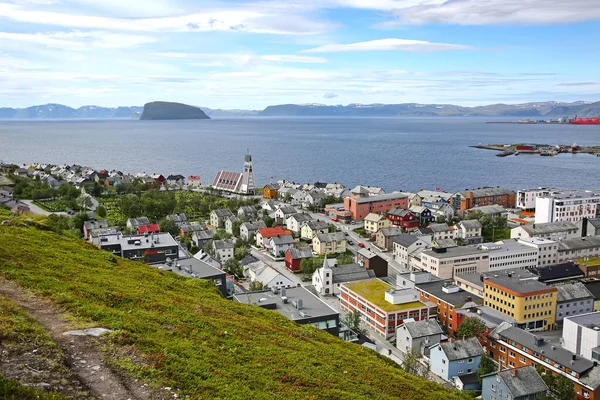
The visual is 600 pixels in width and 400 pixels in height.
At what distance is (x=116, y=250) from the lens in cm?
2442

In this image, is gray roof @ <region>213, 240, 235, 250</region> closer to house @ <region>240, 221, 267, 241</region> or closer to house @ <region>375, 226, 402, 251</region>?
house @ <region>240, 221, 267, 241</region>

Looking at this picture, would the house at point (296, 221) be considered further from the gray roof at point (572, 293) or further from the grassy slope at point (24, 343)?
the grassy slope at point (24, 343)

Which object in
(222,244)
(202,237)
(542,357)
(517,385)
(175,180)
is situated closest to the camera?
(517,385)

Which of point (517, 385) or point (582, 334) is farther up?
point (582, 334)

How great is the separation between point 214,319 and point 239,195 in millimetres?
43340

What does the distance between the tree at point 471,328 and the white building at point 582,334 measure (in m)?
2.89

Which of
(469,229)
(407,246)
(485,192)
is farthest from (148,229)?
(485,192)

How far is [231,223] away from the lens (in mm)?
38125

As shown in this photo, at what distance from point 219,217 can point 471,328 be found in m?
24.5

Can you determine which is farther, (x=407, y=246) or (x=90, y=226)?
(x=90, y=226)

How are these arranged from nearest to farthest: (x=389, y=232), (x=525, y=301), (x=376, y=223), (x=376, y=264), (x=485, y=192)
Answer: (x=525, y=301)
(x=376, y=264)
(x=389, y=232)
(x=376, y=223)
(x=485, y=192)

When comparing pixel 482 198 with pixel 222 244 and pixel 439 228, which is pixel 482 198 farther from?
pixel 222 244

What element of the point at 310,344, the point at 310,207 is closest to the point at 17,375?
the point at 310,344

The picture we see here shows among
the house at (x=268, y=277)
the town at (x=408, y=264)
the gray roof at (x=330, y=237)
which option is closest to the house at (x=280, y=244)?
the town at (x=408, y=264)
